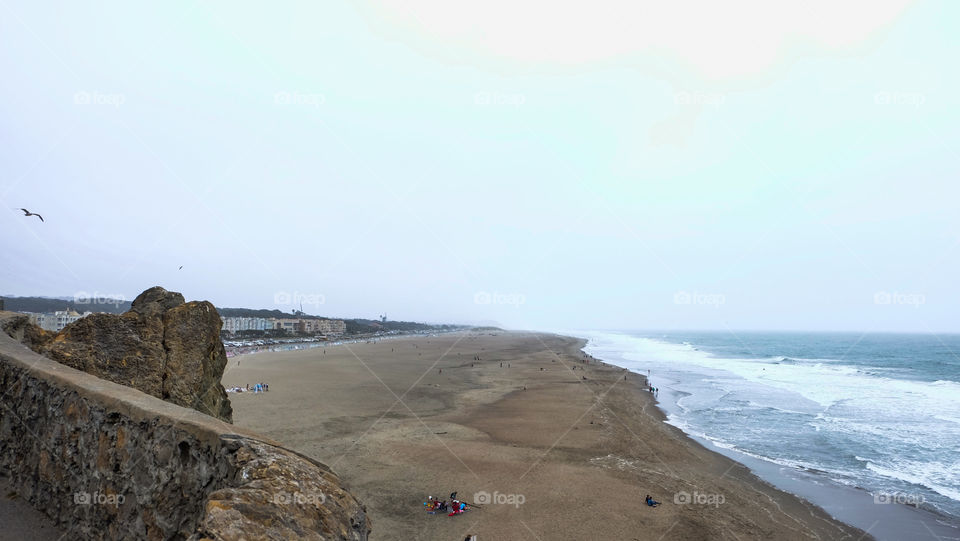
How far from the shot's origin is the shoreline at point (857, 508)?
14.9 meters

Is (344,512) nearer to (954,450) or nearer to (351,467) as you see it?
(351,467)

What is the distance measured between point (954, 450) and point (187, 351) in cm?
3677

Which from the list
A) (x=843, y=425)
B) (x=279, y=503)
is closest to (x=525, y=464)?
(x=279, y=503)

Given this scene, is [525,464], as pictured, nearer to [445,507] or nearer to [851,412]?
[445,507]

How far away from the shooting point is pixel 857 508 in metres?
16.7

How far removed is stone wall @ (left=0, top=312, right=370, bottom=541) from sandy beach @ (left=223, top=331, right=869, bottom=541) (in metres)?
0.75

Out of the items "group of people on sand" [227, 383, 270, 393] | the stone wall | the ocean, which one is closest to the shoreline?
the ocean

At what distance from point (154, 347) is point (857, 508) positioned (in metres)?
23.8

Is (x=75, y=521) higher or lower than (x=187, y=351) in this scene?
lower

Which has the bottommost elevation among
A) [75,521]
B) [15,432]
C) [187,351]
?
[75,521]

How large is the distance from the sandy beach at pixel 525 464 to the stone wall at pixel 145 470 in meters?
0.75

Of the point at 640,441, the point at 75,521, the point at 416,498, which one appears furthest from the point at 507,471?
the point at 75,521

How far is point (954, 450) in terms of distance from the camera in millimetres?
24328

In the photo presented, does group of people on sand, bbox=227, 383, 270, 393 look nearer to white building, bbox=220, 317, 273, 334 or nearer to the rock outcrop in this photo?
the rock outcrop
